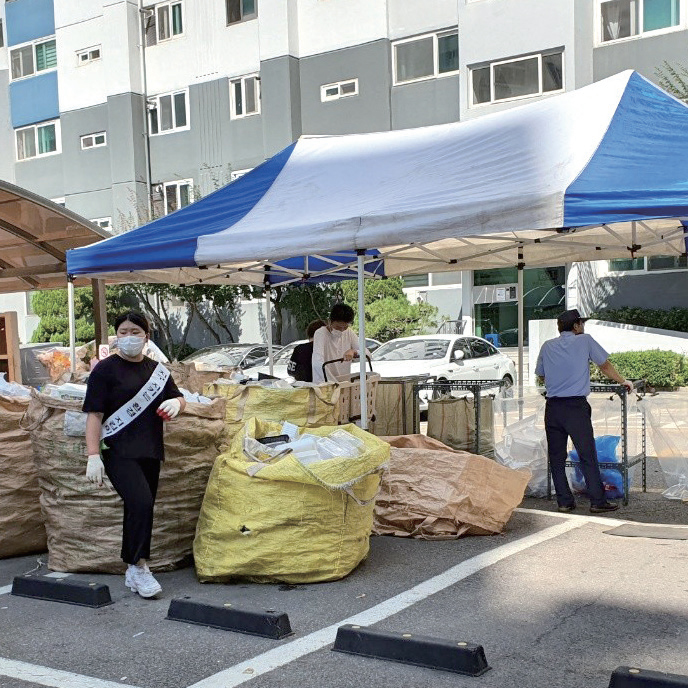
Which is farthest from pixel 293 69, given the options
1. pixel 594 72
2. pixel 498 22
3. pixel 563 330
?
pixel 563 330

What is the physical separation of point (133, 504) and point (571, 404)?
148 inches

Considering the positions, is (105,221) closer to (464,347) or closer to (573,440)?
(464,347)

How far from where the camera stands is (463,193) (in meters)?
7.01

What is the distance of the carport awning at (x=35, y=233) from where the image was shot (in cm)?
1151

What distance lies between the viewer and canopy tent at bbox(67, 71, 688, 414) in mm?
6395

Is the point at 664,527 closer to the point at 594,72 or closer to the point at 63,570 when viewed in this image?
the point at 63,570

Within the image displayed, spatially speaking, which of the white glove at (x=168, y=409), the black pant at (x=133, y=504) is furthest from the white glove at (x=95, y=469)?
the white glove at (x=168, y=409)

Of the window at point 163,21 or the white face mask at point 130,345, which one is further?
the window at point 163,21

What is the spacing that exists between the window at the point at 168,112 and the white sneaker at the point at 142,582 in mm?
24389

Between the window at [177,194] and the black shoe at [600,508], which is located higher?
the window at [177,194]

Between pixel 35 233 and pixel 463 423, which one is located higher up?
pixel 35 233

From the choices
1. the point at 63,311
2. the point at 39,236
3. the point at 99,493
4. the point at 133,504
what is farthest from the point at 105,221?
the point at 133,504

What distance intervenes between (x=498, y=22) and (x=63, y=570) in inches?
763

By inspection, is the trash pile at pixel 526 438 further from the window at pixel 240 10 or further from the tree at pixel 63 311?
the window at pixel 240 10
